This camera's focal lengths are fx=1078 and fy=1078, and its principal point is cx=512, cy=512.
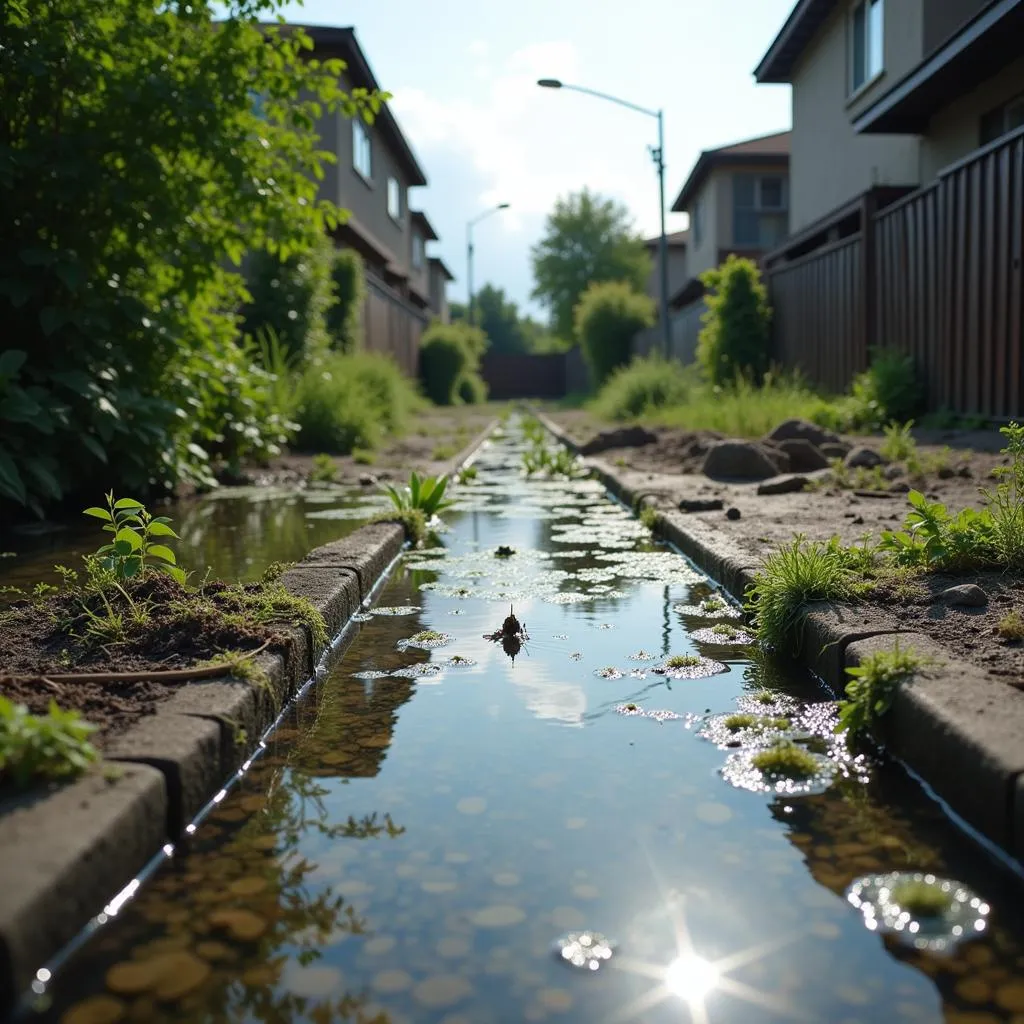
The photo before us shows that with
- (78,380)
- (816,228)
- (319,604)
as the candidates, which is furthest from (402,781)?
(816,228)

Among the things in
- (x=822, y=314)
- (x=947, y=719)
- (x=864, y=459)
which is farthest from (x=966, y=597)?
(x=822, y=314)

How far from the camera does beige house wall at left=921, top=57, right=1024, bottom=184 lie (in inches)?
402

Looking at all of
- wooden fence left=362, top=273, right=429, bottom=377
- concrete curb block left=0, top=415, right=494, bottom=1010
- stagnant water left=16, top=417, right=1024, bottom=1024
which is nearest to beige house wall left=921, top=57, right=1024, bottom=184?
stagnant water left=16, top=417, right=1024, bottom=1024

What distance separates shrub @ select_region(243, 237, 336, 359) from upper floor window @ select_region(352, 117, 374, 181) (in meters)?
6.51

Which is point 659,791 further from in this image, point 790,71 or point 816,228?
point 790,71

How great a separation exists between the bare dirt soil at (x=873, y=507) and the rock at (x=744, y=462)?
14cm

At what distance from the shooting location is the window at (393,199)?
998 inches

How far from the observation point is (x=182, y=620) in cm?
292

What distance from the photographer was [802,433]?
9.10m

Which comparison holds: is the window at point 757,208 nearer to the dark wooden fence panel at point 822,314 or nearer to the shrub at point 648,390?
the shrub at point 648,390

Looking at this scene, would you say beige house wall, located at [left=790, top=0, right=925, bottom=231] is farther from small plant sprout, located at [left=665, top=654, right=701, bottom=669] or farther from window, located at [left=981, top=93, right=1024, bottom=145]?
small plant sprout, located at [left=665, top=654, right=701, bottom=669]

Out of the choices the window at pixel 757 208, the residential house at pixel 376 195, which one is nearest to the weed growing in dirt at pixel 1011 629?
the residential house at pixel 376 195

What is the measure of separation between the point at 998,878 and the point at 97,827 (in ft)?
4.97

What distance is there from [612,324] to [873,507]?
20180 millimetres
